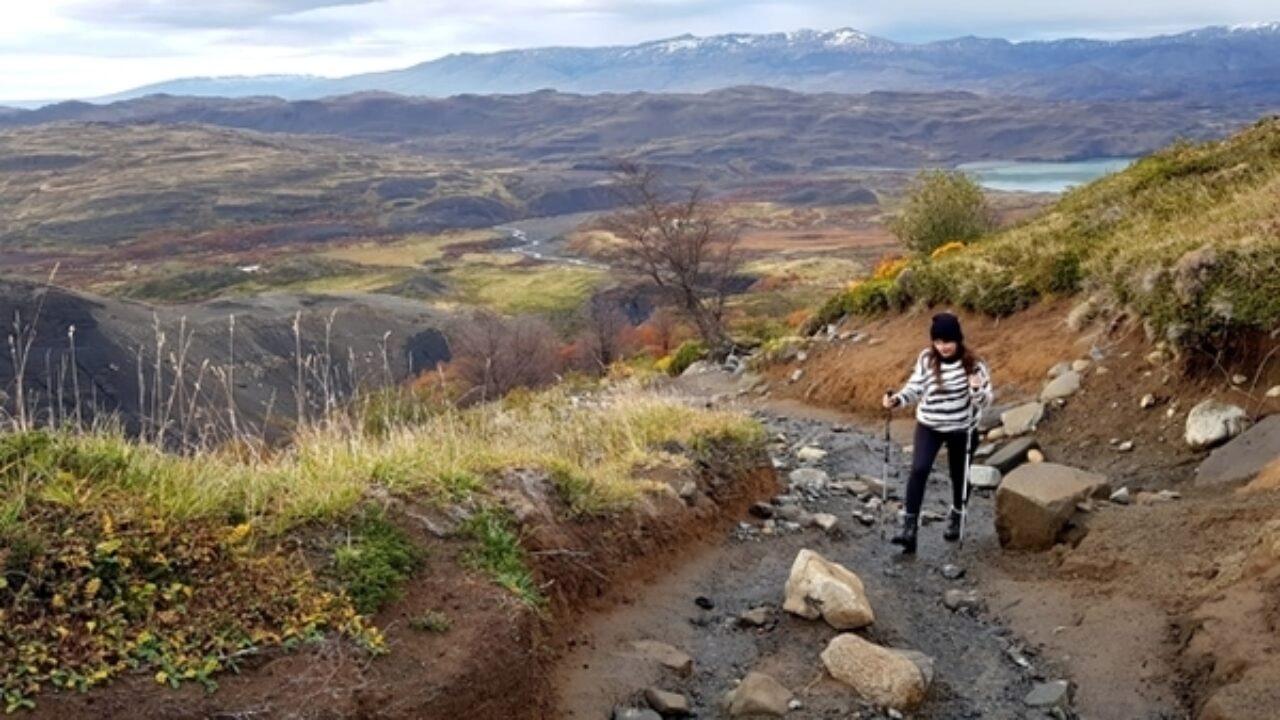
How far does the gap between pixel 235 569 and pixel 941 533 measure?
23.6ft

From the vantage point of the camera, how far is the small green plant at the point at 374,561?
20.8ft

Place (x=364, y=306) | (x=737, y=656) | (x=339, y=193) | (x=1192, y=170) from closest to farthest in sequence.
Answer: (x=737, y=656), (x=1192, y=170), (x=364, y=306), (x=339, y=193)

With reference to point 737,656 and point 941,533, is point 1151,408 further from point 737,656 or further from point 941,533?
point 737,656

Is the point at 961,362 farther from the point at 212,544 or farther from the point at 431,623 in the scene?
the point at 212,544

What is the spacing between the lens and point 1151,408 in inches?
509

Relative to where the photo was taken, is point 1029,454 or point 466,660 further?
point 1029,454

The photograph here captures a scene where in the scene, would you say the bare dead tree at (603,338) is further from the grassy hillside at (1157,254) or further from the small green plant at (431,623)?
the small green plant at (431,623)

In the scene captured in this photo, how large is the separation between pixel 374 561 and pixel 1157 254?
457 inches

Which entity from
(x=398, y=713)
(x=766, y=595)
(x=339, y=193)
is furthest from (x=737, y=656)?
(x=339, y=193)

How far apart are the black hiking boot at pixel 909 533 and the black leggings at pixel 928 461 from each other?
6 centimetres

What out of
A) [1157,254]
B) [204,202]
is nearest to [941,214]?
[1157,254]

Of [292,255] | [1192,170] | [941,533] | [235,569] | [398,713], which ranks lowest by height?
[292,255]

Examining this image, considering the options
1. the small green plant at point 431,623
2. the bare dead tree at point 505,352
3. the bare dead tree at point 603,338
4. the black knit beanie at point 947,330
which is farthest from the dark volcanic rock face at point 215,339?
the small green plant at point 431,623

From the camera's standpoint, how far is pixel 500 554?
737 centimetres
